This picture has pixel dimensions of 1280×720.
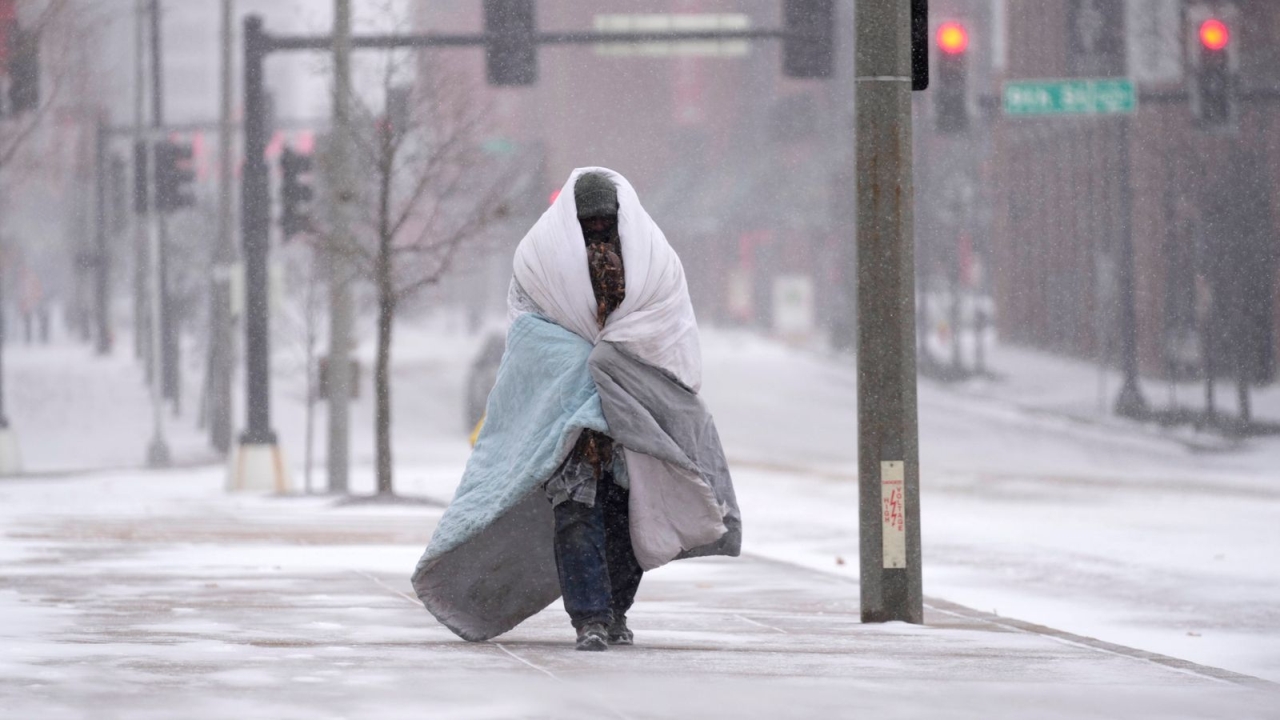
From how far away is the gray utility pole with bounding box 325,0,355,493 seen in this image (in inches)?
871

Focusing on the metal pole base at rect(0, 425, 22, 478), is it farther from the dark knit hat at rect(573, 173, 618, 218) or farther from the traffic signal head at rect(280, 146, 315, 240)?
the dark knit hat at rect(573, 173, 618, 218)

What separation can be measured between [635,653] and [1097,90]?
66.4 ft

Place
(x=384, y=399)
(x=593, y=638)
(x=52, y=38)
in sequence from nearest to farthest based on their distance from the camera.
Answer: (x=593, y=638) < (x=384, y=399) < (x=52, y=38)

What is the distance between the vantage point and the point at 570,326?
296 inches

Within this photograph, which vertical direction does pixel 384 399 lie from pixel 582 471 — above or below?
below

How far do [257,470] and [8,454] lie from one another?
20.2 feet

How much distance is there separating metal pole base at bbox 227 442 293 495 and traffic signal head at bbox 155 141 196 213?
21.2 feet

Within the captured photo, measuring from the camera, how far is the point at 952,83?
78.1 ft

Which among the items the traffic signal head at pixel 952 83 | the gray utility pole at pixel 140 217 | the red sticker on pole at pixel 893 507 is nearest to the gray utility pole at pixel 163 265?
the gray utility pole at pixel 140 217

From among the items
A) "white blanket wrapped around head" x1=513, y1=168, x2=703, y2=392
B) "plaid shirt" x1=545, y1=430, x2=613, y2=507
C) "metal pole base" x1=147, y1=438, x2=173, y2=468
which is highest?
"white blanket wrapped around head" x1=513, y1=168, x2=703, y2=392

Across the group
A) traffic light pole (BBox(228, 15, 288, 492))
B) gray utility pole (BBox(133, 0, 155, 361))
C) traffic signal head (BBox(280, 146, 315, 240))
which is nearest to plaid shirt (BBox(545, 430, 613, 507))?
traffic signal head (BBox(280, 146, 315, 240))

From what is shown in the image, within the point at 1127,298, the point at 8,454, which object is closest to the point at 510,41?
the point at 8,454

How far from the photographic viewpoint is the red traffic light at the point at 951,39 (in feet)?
76.5

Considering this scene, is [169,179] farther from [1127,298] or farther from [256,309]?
[1127,298]
